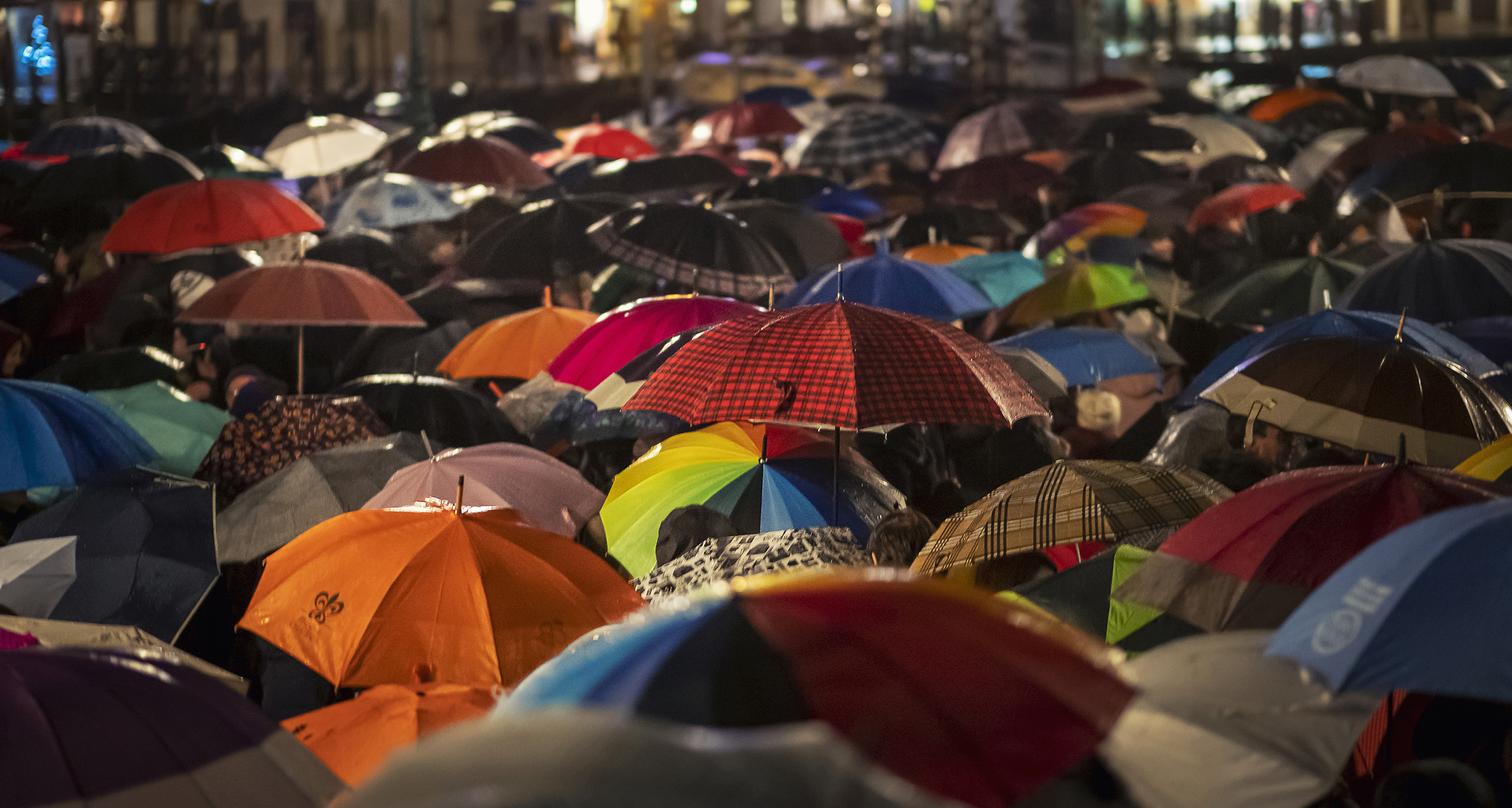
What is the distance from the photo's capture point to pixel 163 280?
10.5 metres

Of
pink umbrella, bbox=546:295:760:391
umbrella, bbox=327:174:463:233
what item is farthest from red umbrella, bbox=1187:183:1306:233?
umbrella, bbox=327:174:463:233

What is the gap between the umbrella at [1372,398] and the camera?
5.20m

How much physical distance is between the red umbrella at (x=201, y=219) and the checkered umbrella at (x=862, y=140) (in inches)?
267

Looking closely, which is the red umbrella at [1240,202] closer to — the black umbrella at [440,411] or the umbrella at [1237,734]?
the black umbrella at [440,411]

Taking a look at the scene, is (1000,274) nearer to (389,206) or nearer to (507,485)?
(507,485)

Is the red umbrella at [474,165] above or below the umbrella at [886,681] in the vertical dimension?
above

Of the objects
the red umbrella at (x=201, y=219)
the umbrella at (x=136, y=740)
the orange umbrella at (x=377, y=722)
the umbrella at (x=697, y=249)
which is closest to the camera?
the umbrella at (x=136, y=740)

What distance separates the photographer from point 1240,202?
42.2 ft

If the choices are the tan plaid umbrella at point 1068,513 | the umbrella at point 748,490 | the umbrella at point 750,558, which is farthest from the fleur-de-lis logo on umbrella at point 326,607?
the tan plaid umbrella at point 1068,513

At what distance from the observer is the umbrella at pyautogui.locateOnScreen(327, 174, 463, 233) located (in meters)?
14.1

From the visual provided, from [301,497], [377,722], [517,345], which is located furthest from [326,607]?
[517,345]

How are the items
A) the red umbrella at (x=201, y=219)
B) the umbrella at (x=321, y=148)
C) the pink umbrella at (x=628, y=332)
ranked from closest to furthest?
the pink umbrella at (x=628, y=332) < the red umbrella at (x=201, y=219) < the umbrella at (x=321, y=148)

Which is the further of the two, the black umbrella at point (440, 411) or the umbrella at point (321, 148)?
the umbrella at point (321, 148)

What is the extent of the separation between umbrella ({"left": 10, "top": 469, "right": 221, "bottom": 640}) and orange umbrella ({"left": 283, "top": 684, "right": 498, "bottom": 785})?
5.23 feet
